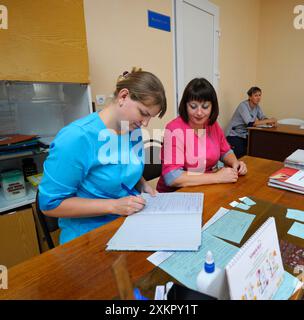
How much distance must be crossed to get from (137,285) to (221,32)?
12.1ft

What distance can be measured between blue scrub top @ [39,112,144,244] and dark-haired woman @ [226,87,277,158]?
8.94 feet

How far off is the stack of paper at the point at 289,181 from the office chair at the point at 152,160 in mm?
704

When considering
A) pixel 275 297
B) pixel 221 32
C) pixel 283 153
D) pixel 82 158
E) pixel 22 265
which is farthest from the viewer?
pixel 221 32

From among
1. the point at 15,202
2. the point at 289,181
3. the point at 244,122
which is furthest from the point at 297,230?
the point at 244,122

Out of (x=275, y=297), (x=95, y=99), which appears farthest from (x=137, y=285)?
(x=95, y=99)

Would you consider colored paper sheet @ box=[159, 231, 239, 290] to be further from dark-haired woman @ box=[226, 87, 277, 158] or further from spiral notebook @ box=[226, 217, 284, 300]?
dark-haired woman @ box=[226, 87, 277, 158]

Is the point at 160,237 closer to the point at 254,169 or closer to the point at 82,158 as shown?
the point at 82,158

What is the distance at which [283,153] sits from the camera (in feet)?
9.87

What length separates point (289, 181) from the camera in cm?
113

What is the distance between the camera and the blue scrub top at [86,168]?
84 centimetres

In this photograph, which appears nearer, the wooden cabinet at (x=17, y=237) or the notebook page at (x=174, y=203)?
the notebook page at (x=174, y=203)

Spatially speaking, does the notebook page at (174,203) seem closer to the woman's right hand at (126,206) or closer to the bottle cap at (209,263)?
the woman's right hand at (126,206)

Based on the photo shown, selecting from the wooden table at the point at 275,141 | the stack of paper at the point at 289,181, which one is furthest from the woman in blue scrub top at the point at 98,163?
the wooden table at the point at 275,141

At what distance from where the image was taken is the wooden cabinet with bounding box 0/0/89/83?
1186mm
